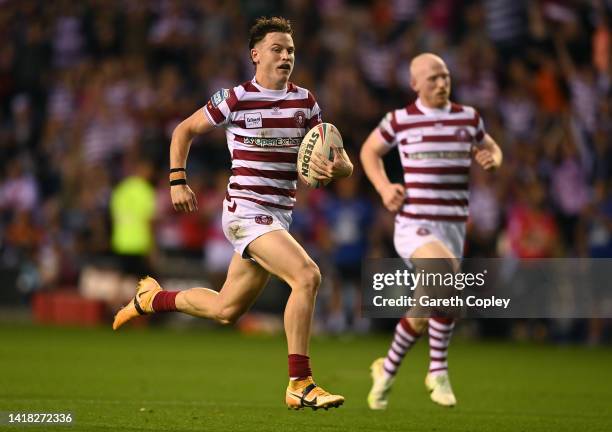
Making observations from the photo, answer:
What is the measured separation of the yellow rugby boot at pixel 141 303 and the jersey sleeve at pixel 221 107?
159cm

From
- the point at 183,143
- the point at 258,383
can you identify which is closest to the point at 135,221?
the point at 258,383

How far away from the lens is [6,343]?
1572cm

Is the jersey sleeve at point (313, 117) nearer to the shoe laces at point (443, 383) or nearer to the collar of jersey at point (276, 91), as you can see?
the collar of jersey at point (276, 91)

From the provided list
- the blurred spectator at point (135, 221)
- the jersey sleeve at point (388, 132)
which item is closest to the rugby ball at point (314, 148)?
the jersey sleeve at point (388, 132)

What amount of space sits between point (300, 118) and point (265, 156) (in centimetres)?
36

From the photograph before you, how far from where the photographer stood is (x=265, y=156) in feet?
27.7

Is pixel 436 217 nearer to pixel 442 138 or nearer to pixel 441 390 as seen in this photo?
pixel 442 138

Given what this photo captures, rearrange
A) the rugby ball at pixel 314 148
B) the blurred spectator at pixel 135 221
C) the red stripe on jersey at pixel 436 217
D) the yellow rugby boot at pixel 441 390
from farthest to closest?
the blurred spectator at pixel 135 221 → the red stripe on jersey at pixel 436 217 → the yellow rugby boot at pixel 441 390 → the rugby ball at pixel 314 148

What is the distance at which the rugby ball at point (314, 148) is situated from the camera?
26.9 ft

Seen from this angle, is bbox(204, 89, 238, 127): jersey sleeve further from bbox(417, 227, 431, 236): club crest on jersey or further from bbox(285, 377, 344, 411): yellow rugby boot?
bbox(417, 227, 431, 236): club crest on jersey

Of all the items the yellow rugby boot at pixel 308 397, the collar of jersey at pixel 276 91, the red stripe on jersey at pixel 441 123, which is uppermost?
the collar of jersey at pixel 276 91

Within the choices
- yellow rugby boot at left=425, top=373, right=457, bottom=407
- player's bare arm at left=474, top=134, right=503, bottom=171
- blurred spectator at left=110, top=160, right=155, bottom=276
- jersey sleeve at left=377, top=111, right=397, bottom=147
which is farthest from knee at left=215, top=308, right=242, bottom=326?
blurred spectator at left=110, top=160, right=155, bottom=276

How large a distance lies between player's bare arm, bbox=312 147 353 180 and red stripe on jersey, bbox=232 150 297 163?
348mm

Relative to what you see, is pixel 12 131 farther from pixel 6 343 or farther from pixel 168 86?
pixel 6 343
